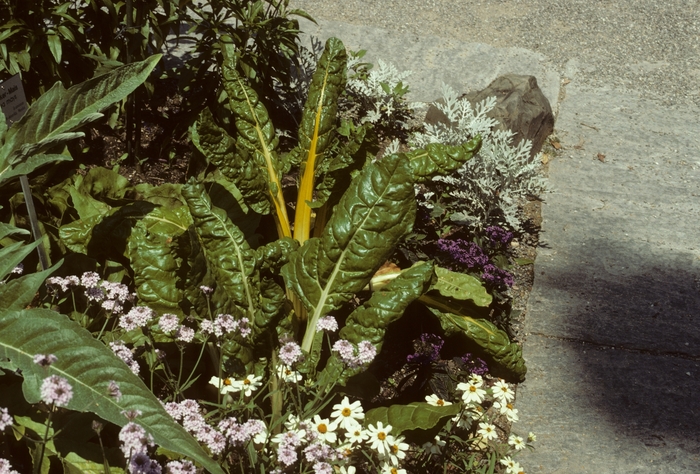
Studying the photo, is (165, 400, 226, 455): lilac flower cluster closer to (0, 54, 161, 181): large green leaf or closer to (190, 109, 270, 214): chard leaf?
(0, 54, 161, 181): large green leaf

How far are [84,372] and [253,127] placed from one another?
1898 mm

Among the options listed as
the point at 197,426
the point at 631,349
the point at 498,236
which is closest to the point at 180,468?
the point at 197,426

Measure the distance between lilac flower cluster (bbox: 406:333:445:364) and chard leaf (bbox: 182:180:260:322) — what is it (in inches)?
29.3

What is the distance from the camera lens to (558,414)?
3.53 m

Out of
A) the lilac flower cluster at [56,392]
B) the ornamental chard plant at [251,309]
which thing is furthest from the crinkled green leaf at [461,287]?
the lilac flower cluster at [56,392]

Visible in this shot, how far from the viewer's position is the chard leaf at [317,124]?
12.1ft

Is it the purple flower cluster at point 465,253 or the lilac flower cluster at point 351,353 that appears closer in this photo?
the lilac flower cluster at point 351,353

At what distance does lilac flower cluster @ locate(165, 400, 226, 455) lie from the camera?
2.12 m

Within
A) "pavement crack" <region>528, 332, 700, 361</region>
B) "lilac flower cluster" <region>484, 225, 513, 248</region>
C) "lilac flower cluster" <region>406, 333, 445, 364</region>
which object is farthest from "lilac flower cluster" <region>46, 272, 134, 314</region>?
"pavement crack" <region>528, 332, 700, 361</region>

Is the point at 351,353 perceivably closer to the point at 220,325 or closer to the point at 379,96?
the point at 220,325

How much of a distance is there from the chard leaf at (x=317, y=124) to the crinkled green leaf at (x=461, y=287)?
695mm

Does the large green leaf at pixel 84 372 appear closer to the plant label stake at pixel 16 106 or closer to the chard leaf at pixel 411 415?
the plant label stake at pixel 16 106

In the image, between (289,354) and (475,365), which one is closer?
(289,354)

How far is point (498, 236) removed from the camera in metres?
4.04
